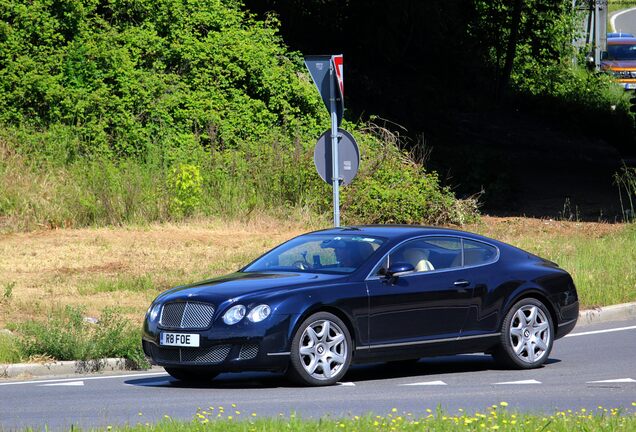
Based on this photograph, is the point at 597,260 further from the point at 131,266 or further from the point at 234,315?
the point at 234,315

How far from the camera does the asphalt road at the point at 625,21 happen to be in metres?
84.3

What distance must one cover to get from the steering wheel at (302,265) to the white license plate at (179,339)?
1.53 meters

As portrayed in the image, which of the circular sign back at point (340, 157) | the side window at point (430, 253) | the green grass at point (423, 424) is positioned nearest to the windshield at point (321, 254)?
the side window at point (430, 253)

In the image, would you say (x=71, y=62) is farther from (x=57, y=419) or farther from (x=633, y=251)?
(x=57, y=419)

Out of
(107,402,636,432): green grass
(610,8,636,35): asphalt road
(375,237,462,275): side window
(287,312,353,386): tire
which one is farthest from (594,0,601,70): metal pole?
(107,402,636,432): green grass

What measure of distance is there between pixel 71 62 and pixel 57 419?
19.1 metres

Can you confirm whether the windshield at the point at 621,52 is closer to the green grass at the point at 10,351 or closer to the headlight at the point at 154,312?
the green grass at the point at 10,351

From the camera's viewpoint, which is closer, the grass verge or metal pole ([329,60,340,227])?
the grass verge

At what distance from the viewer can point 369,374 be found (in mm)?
13016

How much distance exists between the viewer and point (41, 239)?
22.0 m

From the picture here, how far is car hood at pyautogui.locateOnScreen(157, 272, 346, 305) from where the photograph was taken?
1175 centimetres


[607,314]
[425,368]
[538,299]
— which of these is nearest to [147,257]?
[607,314]

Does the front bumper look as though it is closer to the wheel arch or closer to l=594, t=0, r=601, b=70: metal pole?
the wheel arch

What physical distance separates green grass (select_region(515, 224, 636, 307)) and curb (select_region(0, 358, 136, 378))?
679cm
